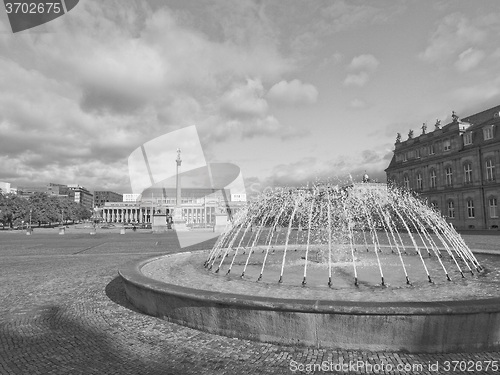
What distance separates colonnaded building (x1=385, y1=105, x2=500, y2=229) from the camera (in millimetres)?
49969

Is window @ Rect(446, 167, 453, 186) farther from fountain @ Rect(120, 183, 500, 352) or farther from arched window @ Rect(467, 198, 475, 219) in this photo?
fountain @ Rect(120, 183, 500, 352)

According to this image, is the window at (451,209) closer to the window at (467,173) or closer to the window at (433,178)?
the window at (433,178)

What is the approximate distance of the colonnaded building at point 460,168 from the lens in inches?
1967

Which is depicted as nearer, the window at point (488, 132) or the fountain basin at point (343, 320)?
the fountain basin at point (343, 320)

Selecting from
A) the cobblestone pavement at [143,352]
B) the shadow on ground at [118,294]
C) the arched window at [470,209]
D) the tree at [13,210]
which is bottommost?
the cobblestone pavement at [143,352]

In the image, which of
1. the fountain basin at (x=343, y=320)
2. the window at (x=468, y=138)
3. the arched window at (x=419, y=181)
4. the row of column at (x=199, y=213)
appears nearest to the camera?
the fountain basin at (x=343, y=320)

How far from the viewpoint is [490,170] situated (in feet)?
165

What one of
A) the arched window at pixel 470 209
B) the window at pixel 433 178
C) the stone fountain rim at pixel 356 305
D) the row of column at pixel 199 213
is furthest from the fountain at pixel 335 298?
the row of column at pixel 199 213

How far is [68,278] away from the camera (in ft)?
47.0

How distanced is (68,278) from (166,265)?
12.7ft

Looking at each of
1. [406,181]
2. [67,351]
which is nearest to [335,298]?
[67,351]

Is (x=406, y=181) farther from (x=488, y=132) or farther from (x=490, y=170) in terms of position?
(x=488, y=132)

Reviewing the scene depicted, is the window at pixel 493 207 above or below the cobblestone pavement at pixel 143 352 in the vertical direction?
above

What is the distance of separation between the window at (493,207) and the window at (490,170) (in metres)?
2.97
